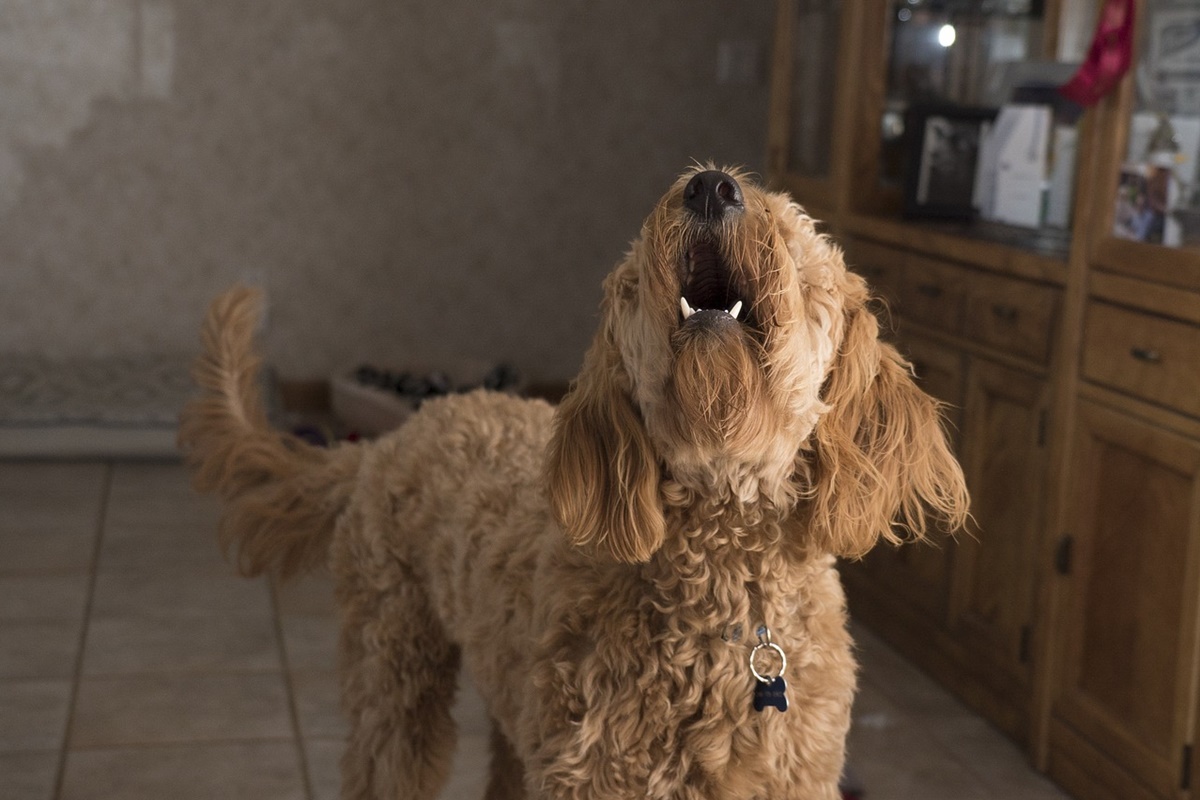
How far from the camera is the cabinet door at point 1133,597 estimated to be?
238 centimetres

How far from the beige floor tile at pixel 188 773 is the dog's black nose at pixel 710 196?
171 cm

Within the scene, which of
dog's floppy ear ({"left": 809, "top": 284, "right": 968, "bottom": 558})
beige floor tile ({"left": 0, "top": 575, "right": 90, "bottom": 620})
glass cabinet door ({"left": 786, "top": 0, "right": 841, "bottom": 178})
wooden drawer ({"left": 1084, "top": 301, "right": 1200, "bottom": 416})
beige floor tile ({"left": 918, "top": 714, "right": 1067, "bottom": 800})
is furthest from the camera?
glass cabinet door ({"left": 786, "top": 0, "right": 841, "bottom": 178})

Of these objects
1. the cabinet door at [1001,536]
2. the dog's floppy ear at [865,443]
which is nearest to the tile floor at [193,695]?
the cabinet door at [1001,536]

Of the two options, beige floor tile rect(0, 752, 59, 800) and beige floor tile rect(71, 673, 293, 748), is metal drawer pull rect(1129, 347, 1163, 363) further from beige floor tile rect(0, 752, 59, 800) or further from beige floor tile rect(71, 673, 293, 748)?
beige floor tile rect(0, 752, 59, 800)

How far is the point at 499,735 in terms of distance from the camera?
216 centimetres

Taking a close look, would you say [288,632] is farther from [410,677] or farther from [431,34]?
[431,34]

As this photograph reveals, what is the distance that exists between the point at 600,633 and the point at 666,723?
126 mm

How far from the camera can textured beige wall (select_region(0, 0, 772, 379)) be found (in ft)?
16.6

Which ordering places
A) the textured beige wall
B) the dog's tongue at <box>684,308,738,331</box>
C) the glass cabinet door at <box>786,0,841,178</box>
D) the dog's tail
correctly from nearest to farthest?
the dog's tongue at <box>684,308,738,331</box> → the dog's tail → the glass cabinet door at <box>786,0,841,178</box> → the textured beige wall

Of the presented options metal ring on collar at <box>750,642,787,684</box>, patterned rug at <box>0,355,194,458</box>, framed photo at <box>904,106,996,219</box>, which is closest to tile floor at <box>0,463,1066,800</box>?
patterned rug at <box>0,355,194,458</box>

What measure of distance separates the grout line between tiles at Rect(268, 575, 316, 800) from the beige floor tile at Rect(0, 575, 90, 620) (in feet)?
1.59

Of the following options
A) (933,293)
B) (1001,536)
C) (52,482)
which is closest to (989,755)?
(1001,536)

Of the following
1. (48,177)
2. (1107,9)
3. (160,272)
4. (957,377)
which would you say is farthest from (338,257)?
(1107,9)

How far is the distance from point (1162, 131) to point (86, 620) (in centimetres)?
276
